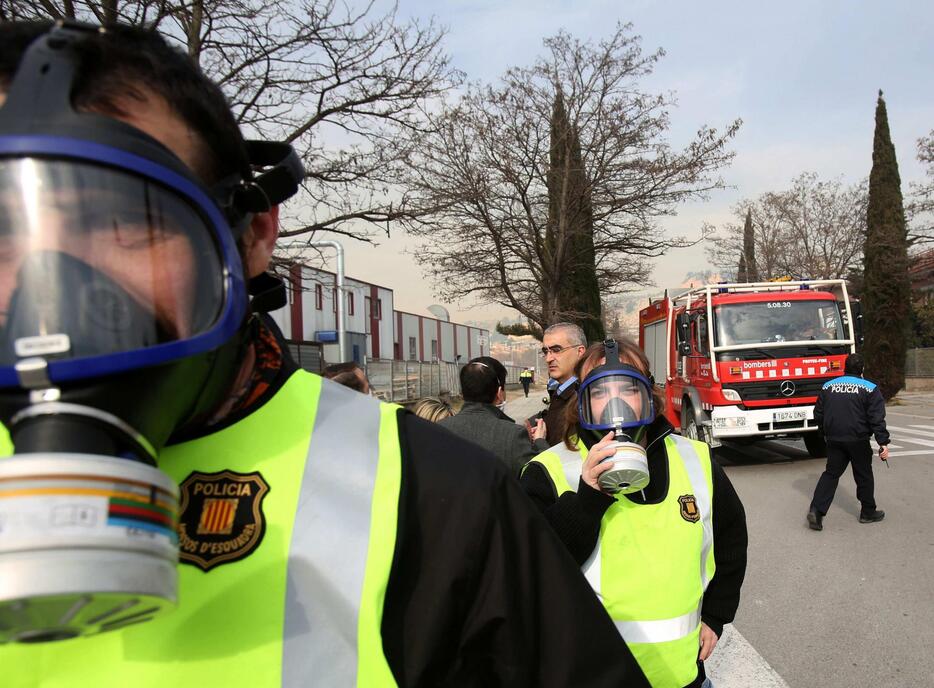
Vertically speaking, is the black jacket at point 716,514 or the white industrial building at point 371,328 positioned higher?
the white industrial building at point 371,328

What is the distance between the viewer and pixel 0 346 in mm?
642

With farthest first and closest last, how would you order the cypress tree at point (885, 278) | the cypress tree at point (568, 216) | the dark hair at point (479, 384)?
1. the cypress tree at point (885, 278)
2. the cypress tree at point (568, 216)
3. the dark hair at point (479, 384)

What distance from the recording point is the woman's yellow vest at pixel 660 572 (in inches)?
83.9

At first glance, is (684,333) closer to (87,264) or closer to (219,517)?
(219,517)

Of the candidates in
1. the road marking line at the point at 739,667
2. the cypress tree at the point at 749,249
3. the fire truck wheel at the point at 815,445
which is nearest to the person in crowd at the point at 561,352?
the road marking line at the point at 739,667

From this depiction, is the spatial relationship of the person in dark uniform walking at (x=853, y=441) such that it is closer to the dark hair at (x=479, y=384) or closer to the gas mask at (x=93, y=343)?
the dark hair at (x=479, y=384)

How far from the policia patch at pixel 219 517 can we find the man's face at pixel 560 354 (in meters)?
4.49

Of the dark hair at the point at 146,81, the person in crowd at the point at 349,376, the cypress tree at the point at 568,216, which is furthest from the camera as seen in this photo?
the cypress tree at the point at 568,216

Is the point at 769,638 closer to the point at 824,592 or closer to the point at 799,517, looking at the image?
the point at 824,592

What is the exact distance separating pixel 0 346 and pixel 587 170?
1659cm

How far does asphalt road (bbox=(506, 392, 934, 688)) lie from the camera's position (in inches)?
155

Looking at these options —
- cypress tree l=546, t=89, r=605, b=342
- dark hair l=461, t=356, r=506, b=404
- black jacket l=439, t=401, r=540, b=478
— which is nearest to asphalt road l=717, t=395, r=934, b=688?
black jacket l=439, t=401, r=540, b=478

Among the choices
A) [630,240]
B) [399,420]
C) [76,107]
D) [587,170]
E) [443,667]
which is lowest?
[443,667]

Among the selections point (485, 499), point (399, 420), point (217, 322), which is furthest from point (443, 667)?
point (217, 322)
